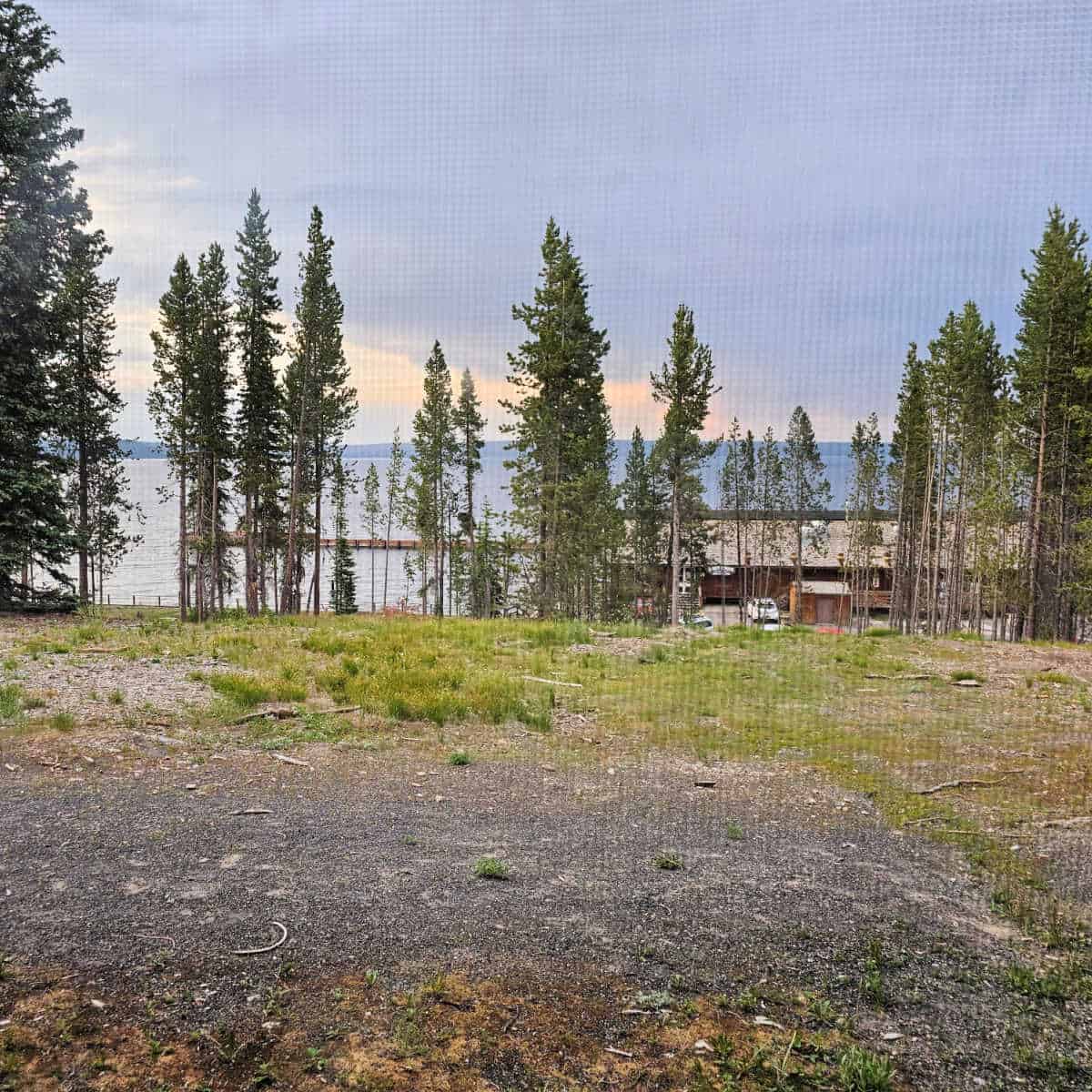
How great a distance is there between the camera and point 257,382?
31141 millimetres

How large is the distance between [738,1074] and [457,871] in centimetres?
272

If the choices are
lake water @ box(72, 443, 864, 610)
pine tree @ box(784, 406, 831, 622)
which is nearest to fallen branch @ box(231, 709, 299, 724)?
lake water @ box(72, 443, 864, 610)

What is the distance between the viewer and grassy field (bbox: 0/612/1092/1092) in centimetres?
541

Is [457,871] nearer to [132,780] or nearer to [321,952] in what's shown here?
[321,952]

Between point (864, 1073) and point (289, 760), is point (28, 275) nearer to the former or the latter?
point (289, 760)

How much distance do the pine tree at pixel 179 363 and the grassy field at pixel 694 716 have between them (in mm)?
12867

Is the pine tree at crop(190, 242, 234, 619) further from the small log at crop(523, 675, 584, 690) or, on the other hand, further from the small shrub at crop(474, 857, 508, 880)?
the small shrub at crop(474, 857, 508, 880)

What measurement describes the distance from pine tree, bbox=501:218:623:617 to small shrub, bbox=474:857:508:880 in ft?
69.6

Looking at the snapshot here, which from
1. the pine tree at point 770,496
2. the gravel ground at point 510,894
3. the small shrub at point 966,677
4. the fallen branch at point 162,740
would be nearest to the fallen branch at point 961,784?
the gravel ground at point 510,894

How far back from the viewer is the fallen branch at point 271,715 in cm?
979

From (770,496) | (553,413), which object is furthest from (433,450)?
(770,496)

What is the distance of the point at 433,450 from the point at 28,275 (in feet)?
91.6

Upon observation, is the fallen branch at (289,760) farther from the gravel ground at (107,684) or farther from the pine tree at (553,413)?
the pine tree at (553,413)

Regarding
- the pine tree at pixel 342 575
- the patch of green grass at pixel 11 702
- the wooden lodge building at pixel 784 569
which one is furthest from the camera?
the pine tree at pixel 342 575
